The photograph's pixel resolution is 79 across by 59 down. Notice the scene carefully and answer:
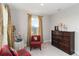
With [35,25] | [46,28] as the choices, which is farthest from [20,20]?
[46,28]

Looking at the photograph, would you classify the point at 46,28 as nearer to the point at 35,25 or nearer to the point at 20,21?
the point at 35,25

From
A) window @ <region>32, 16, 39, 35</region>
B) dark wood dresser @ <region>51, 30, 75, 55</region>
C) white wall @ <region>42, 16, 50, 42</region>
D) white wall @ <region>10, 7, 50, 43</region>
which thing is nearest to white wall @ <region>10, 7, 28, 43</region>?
white wall @ <region>10, 7, 50, 43</region>

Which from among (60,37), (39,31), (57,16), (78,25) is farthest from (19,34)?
(78,25)

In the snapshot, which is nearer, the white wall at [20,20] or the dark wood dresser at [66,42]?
the dark wood dresser at [66,42]

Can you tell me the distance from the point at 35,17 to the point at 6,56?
4.82 meters

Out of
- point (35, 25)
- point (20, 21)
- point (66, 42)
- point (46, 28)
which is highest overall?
point (20, 21)

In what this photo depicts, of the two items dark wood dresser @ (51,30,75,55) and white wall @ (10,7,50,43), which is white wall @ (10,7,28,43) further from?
dark wood dresser @ (51,30,75,55)

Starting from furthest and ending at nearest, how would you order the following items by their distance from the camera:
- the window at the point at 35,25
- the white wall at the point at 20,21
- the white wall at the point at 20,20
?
1. the window at the point at 35,25
2. the white wall at the point at 20,21
3. the white wall at the point at 20,20

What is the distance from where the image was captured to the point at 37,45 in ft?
15.8

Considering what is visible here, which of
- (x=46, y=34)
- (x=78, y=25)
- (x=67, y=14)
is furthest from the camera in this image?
(x=46, y=34)

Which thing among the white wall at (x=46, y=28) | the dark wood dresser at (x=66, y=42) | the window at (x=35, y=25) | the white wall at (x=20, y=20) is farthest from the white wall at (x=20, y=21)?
the dark wood dresser at (x=66, y=42)

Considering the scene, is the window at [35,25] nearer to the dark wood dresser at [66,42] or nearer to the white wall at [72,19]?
the white wall at [72,19]

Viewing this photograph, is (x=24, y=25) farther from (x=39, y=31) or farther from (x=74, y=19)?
(x=74, y=19)

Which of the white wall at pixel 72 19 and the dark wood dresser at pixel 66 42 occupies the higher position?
the white wall at pixel 72 19
